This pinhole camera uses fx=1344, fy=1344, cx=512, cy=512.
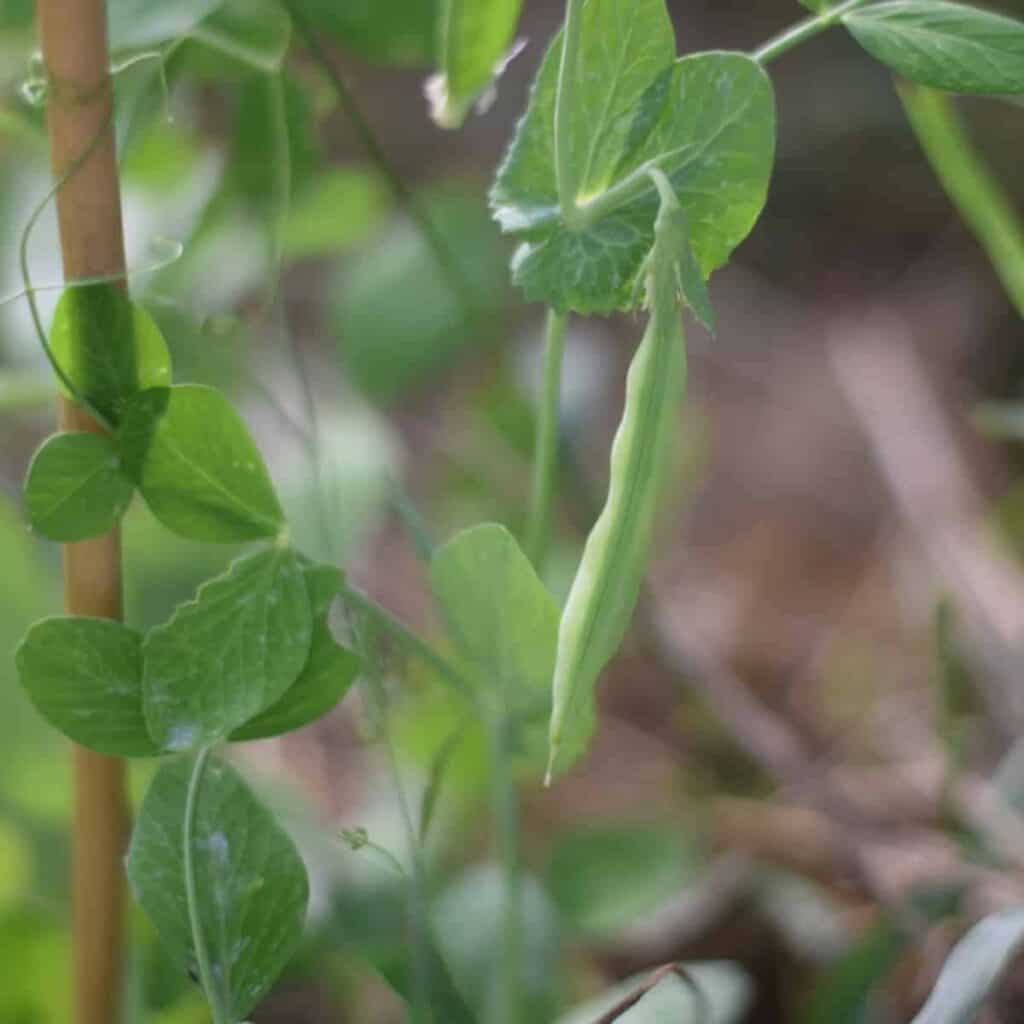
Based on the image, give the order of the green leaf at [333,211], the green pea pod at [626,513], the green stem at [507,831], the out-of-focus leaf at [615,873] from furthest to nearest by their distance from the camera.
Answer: the green leaf at [333,211]
the out-of-focus leaf at [615,873]
the green stem at [507,831]
the green pea pod at [626,513]

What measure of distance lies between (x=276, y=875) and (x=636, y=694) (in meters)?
0.81

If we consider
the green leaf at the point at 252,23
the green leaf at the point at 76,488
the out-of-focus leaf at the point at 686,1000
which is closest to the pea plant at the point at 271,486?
the green leaf at the point at 76,488

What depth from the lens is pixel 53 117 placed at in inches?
16.3

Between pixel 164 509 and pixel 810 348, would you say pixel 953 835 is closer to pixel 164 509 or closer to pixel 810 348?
pixel 164 509

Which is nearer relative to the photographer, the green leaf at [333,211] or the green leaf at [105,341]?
the green leaf at [105,341]

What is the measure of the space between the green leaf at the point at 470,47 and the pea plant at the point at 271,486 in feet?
0.29

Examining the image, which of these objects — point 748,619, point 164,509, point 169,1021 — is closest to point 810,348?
point 748,619

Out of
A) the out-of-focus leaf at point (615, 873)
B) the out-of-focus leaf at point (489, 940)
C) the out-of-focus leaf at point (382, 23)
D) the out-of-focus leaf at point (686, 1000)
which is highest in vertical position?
the out-of-focus leaf at point (382, 23)

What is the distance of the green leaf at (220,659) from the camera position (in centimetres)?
40

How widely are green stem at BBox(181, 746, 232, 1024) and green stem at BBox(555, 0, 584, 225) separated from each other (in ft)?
0.63

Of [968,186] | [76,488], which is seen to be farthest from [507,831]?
[968,186]

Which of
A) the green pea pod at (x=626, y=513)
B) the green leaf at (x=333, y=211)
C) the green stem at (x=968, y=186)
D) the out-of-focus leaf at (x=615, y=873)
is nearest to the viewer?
the green pea pod at (x=626, y=513)

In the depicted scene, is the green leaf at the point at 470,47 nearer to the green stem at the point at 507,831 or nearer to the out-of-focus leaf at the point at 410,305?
the green stem at the point at 507,831

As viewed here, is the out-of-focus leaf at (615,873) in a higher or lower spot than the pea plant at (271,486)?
lower
